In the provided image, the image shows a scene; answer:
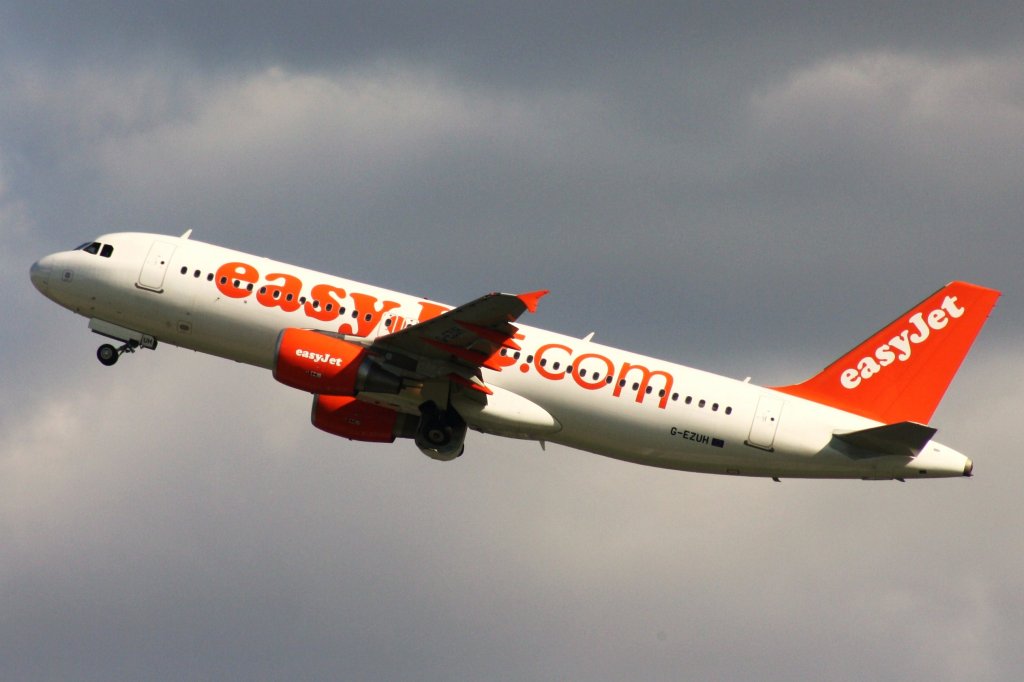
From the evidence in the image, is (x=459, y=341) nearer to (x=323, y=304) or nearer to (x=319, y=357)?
(x=319, y=357)

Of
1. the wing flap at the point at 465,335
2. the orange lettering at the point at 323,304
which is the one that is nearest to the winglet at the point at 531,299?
the wing flap at the point at 465,335

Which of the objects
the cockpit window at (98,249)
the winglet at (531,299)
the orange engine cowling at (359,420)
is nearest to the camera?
the winglet at (531,299)

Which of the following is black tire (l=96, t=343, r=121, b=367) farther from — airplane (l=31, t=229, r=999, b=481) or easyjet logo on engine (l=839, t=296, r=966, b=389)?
easyjet logo on engine (l=839, t=296, r=966, b=389)

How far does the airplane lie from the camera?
1987 inches

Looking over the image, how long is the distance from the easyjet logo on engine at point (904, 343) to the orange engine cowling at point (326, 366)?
57.9 feet

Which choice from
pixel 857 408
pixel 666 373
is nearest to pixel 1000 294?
pixel 857 408

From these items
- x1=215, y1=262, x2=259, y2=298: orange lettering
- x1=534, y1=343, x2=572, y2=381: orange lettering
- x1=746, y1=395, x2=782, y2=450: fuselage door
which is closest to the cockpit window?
x1=215, y1=262, x2=259, y2=298: orange lettering

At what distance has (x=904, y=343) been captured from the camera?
5344cm

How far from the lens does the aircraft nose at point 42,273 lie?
55719 millimetres

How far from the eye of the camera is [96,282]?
178 feet

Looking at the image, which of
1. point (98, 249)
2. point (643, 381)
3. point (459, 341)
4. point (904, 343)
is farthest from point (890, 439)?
point (98, 249)

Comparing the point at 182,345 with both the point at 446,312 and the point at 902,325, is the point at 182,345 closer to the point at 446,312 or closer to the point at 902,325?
the point at 446,312

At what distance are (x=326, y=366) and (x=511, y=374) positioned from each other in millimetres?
6962

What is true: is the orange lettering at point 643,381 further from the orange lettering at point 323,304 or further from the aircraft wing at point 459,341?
the orange lettering at point 323,304
